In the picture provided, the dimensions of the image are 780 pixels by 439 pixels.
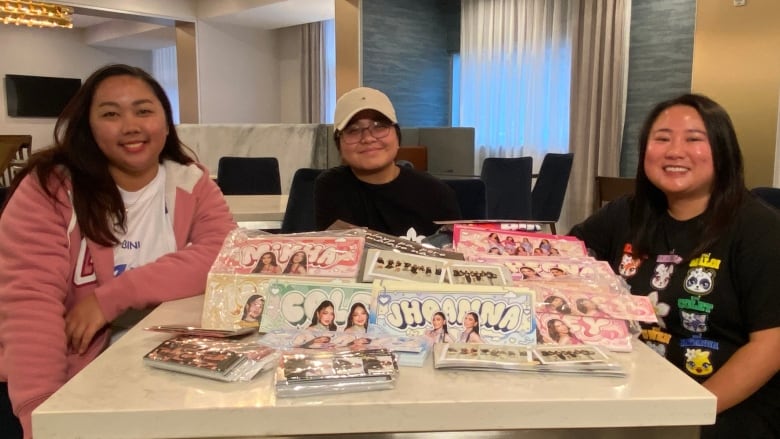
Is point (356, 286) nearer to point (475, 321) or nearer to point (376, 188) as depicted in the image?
point (475, 321)

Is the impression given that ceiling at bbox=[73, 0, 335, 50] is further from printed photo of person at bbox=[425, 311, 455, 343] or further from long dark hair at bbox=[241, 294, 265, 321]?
printed photo of person at bbox=[425, 311, 455, 343]

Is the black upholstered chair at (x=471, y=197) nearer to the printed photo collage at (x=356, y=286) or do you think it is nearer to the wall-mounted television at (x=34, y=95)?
the printed photo collage at (x=356, y=286)

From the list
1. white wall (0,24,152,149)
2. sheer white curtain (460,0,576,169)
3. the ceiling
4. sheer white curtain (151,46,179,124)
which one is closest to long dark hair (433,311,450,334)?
sheer white curtain (460,0,576,169)

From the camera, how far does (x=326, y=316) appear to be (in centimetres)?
83

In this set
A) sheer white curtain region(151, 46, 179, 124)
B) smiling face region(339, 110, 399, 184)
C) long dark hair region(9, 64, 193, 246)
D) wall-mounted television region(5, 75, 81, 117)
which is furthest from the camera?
sheer white curtain region(151, 46, 179, 124)

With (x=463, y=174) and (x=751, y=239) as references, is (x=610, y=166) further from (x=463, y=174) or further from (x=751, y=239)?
(x=751, y=239)

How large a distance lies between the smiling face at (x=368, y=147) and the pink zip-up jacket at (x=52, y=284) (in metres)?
0.57

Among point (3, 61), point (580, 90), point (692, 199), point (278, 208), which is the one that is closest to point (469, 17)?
point (580, 90)

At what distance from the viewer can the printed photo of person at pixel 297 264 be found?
0.90 m

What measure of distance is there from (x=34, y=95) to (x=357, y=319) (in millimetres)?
9913

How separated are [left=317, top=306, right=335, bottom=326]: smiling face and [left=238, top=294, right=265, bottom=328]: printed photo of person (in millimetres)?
90

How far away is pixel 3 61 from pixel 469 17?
6.95 metres

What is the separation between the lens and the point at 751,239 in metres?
1.20

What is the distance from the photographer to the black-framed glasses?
5.44ft
